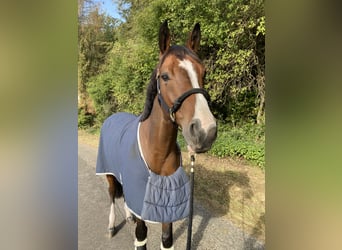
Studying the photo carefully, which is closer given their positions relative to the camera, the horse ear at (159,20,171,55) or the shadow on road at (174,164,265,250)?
the horse ear at (159,20,171,55)

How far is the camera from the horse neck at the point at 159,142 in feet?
3.41

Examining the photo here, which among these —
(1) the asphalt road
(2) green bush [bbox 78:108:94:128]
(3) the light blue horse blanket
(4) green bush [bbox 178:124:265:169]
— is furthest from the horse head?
(4) green bush [bbox 178:124:265:169]

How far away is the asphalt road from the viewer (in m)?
1.23

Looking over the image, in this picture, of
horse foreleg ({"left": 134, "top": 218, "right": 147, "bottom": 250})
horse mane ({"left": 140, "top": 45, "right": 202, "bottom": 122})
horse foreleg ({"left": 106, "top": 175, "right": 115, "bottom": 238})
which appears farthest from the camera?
horse foreleg ({"left": 106, "top": 175, "right": 115, "bottom": 238})

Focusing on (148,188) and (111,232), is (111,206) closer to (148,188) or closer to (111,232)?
(111,232)

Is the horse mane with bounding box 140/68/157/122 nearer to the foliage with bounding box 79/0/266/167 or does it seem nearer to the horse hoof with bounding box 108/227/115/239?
the foliage with bounding box 79/0/266/167

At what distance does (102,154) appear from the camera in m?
1.45

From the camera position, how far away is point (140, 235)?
129cm

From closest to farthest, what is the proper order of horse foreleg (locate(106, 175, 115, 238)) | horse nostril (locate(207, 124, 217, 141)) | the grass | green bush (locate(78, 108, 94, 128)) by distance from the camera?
horse nostril (locate(207, 124, 217, 141)), green bush (locate(78, 108, 94, 128)), horse foreleg (locate(106, 175, 115, 238)), the grass

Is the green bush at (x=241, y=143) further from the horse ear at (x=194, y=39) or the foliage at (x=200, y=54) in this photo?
the horse ear at (x=194, y=39)
